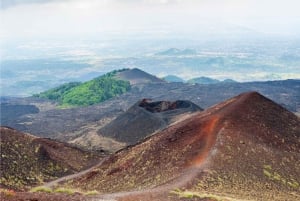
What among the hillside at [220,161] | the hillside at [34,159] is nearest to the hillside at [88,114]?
the hillside at [34,159]

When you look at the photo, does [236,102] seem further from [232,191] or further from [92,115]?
[92,115]

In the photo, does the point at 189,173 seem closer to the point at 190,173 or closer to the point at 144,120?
the point at 190,173

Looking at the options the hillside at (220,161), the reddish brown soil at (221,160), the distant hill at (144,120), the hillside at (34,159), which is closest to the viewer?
the hillside at (220,161)

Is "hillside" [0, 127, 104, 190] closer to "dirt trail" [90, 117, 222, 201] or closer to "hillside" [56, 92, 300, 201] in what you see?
"hillside" [56, 92, 300, 201]

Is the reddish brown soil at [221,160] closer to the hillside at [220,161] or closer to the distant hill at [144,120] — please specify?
the hillside at [220,161]

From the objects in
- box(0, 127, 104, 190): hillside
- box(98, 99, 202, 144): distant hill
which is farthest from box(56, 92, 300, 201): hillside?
box(98, 99, 202, 144): distant hill

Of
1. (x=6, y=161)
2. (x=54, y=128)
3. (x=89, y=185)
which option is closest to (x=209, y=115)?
(x=89, y=185)

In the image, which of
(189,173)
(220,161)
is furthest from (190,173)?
(220,161)
